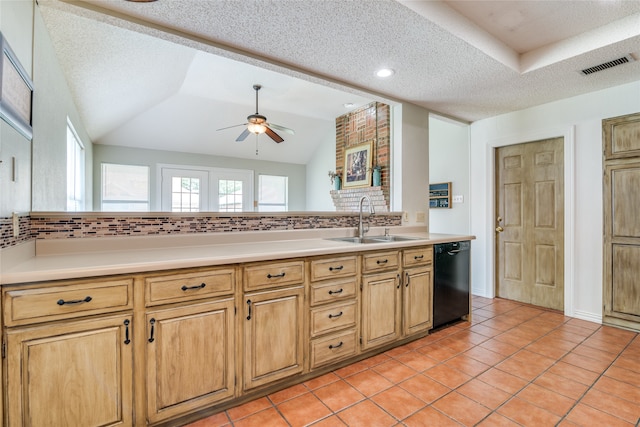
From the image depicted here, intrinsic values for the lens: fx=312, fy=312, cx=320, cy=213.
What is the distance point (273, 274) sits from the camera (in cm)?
185

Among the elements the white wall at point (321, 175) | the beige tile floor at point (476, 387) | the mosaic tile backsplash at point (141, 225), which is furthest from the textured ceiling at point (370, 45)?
the white wall at point (321, 175)

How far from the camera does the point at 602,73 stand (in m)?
2.73

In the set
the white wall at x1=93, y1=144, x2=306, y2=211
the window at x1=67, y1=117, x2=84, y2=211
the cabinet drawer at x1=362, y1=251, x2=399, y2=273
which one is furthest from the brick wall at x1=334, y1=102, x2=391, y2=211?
the window at x1=67, y1=117, x2=84, y2=211

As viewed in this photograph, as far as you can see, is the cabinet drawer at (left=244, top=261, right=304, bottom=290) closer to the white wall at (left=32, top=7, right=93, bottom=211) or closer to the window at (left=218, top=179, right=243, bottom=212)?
the white wall at (left=32, top=7, right=93, bottom=211)

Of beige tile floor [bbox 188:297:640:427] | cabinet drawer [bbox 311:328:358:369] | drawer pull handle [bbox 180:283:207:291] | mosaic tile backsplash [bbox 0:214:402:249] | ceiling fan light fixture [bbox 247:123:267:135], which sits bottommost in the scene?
beige tile floor [bbox 188:297:640:427]

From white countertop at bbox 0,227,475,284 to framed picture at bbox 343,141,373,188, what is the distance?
1.96 m

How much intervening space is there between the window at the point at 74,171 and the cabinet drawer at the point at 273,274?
2.63m

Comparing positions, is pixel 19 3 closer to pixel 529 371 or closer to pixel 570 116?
pixel 529 371

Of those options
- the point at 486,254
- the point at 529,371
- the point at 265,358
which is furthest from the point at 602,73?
the point at 265,358

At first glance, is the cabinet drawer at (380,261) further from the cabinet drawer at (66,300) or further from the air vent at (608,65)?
the air vent at (608,65)

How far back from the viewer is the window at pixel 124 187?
549 cm

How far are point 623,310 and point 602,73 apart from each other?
220 centimetres

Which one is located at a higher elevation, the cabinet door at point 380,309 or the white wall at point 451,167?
the white wall at point 451,167

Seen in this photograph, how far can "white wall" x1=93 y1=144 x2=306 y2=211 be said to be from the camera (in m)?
5.45
